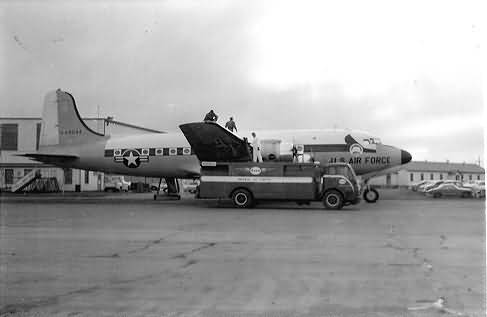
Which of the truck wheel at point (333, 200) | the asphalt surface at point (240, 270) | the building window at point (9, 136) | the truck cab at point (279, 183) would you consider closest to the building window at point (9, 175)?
the building window at point (9, 136)

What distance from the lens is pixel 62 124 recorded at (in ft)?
83.4

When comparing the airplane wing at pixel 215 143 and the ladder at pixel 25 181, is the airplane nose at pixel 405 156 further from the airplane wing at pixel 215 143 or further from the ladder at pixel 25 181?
the ladder at pixel 25 181

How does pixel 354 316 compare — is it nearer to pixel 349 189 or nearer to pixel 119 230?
pixel 119 230

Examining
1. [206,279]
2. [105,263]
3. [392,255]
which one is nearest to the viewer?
[206,279]

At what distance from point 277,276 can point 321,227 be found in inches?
234

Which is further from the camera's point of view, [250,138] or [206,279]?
[250,138]

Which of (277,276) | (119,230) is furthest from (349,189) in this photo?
(277,276)

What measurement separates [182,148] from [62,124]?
6943 mm

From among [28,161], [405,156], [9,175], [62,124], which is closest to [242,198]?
[405,156]

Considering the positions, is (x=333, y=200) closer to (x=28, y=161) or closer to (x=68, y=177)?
(x=68, y=177)

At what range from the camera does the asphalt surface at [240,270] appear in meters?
5.33

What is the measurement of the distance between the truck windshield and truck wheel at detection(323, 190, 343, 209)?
2.62 ft

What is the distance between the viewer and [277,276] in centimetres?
672

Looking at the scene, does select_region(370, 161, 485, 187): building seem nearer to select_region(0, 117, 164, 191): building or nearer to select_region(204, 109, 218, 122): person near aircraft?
select_region(0, 117, 164, 191): building
